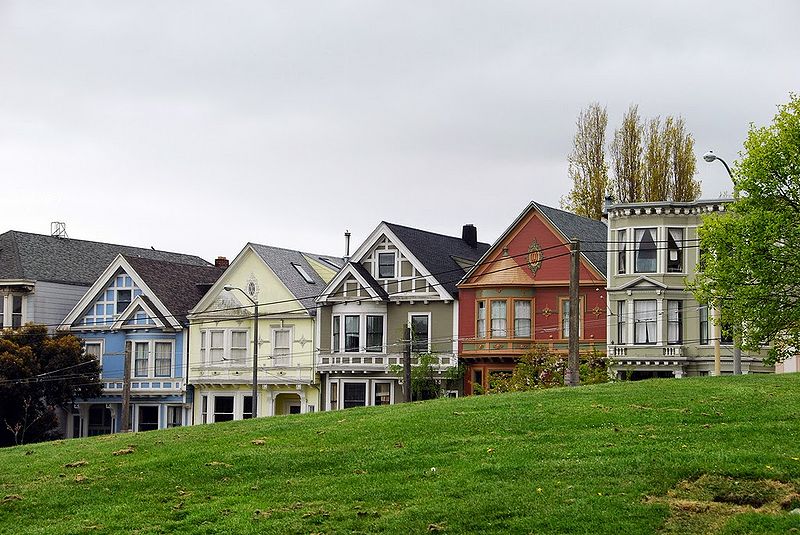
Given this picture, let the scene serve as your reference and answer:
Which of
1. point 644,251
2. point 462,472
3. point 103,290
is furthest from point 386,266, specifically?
point 462,472

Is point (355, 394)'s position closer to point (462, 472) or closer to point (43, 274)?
point (43, 274)

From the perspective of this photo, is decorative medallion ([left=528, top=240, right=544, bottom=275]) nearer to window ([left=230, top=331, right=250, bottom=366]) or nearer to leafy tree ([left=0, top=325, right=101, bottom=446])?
window ([left=230, top=331, right=250, bottom=366])

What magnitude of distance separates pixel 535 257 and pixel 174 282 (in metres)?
21.4

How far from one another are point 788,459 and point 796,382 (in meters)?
11.5

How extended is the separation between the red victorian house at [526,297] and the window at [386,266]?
3973 millimetres

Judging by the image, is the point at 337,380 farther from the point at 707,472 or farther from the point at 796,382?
the point at 707,472

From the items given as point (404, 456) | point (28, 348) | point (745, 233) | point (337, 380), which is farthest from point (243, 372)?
point (404, 456)

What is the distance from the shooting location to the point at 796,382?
3275 centimetres

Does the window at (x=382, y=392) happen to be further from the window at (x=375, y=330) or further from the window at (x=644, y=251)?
the window at (x=644, y=251)

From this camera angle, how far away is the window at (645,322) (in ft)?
174

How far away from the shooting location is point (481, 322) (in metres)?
57.0

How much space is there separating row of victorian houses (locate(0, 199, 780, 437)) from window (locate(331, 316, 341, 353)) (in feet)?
0.24

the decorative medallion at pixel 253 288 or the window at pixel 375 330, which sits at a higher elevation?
the decorative medallion at pixel 253 288

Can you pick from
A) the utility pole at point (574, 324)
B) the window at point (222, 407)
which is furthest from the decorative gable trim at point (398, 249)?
the utility pole at point (574, 324)
